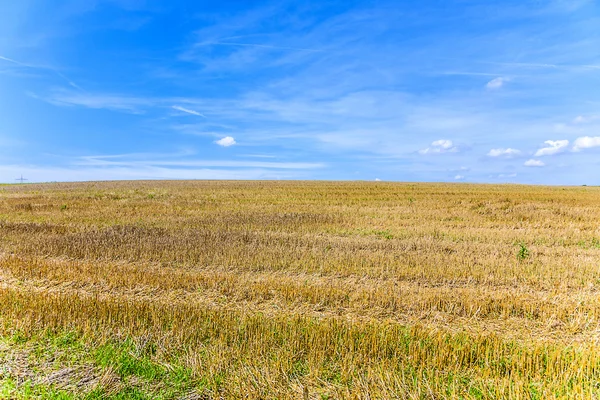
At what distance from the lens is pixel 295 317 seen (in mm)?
6227

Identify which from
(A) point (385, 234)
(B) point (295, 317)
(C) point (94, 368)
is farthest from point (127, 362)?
(A) point (385, 234)

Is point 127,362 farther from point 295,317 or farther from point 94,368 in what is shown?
point 295,317

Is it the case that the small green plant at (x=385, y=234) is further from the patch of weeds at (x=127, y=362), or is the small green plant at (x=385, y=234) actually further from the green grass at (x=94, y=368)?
the patch of weeds at (x=127, y=362)

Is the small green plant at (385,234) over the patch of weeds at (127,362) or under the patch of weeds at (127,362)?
over

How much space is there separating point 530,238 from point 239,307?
1285 centimetres

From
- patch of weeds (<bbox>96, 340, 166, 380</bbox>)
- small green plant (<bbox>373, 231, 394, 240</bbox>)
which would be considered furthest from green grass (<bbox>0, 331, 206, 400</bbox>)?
small green plant (<bbox>373, 231, 394, 240</bbox>)

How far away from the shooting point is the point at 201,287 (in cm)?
805

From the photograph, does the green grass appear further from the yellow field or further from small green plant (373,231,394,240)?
small green plant (373,231,394,240)

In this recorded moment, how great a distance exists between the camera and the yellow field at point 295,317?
441 cm

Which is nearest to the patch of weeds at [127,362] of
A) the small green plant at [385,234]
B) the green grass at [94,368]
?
the green grass at [94,368]

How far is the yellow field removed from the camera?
441 centimetres

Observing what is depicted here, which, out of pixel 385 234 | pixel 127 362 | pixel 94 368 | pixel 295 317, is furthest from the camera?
pixel 385 234

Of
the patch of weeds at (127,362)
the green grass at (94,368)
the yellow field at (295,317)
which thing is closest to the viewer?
the green grass at (94,368)

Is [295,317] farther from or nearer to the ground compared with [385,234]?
nearer to the ground
